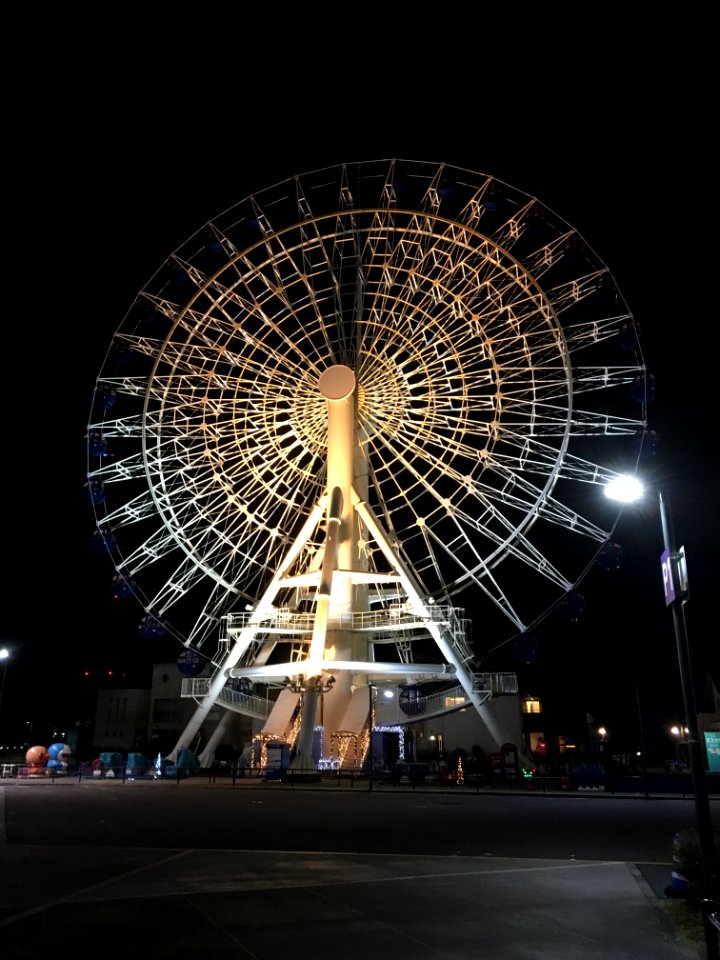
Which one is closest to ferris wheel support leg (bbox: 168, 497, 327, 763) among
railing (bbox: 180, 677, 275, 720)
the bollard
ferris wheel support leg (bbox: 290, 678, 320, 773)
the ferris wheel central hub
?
railing (bbox: 180, 677, 275, 720)

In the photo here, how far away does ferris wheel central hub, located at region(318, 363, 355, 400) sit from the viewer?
3675 cm

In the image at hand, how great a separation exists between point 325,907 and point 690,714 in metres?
4.42

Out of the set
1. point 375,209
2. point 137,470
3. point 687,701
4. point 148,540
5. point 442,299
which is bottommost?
point 687,701

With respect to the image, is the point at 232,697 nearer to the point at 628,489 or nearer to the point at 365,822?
the point at 365,822

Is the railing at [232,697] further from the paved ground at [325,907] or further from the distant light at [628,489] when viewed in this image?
the distant light at [628,489]

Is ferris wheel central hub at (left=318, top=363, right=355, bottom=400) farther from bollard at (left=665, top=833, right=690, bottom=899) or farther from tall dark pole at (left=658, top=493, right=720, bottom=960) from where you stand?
bollard at (left=665, top=833, right=690, bottom=899)

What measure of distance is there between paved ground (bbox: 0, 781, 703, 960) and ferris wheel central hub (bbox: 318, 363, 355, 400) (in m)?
26.8

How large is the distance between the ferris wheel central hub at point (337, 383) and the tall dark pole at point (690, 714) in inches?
1091

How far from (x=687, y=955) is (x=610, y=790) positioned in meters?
25.8

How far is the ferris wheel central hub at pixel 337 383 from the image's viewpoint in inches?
1447

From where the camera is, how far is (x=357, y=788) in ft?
99.8

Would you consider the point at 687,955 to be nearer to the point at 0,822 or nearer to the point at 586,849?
the point at 586,849

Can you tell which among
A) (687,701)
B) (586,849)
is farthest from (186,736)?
(687,701)

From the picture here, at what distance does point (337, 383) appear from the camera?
36844 mm
